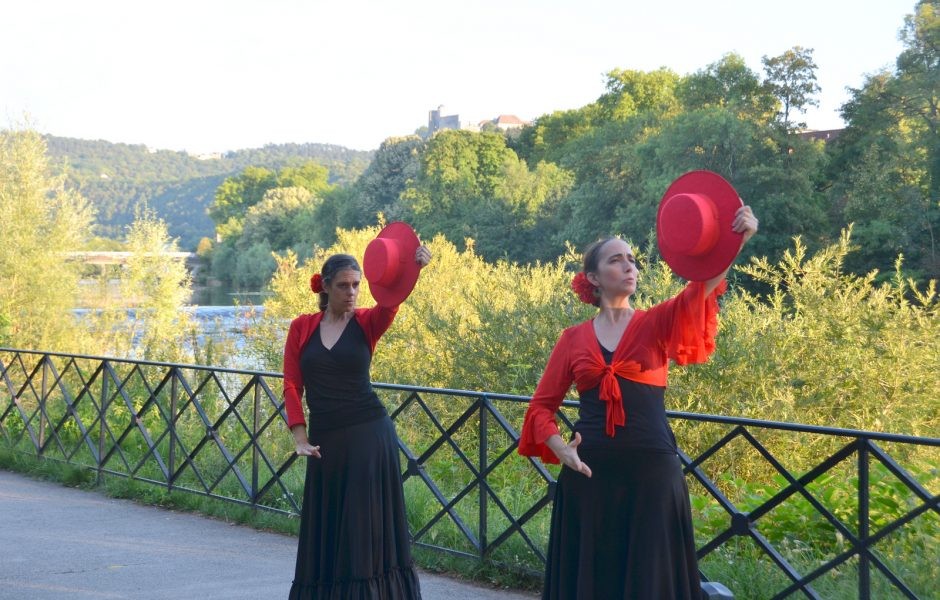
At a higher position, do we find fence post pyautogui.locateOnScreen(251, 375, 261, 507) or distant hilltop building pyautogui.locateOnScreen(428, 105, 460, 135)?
distant hilltop building pyautogui.locateOnScreen(428, 105, 460, 135)

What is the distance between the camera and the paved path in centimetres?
571

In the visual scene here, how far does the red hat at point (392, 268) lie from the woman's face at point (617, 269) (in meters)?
1.13

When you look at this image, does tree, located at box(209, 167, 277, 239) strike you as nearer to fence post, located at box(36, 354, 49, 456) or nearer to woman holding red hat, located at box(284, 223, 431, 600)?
fence post, located at box(36, 354, 49, 456)

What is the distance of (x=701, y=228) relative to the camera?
3158 millimetres

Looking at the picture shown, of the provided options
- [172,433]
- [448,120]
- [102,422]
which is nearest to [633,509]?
[172,433]

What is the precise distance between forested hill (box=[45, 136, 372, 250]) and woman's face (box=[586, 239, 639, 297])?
11951 cm

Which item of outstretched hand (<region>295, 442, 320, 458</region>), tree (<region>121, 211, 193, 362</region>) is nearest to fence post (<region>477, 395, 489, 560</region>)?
outstretched hand (<region>295, 442, 320, 458</region>)

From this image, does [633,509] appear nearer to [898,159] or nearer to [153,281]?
[153,281]

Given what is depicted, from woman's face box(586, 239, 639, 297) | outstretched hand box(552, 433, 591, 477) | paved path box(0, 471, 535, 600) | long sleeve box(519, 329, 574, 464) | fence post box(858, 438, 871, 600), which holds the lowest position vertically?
paved path box(0, 471, 535, 600)

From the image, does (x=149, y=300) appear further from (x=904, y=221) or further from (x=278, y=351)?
(x=904, y=221)

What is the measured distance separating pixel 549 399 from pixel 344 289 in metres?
1.35

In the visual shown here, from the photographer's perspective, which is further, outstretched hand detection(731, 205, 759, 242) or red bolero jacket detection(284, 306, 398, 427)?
red bolero jacket detection(284, 306, 398, 427)

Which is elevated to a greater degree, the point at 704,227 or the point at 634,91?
the point at 634,91

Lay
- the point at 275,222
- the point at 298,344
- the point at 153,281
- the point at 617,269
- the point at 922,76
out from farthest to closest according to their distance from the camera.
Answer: the point at 275,222
the point at 922,76
the point at 153,281
the point at 298,344
the point at 617,269
